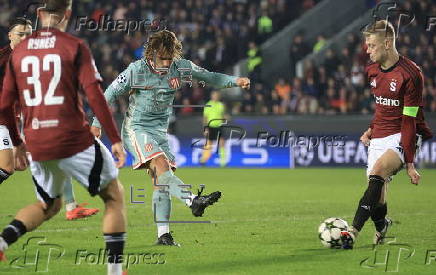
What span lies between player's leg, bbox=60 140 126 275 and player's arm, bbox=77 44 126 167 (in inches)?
8.3

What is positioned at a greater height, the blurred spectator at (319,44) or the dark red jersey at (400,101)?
the blurred spectator at (319,44)

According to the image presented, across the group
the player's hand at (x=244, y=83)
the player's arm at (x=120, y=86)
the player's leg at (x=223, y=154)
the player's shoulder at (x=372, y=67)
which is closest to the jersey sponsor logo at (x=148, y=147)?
the player's arm at (x=120, y=86)

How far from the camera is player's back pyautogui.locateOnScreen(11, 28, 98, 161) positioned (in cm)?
637

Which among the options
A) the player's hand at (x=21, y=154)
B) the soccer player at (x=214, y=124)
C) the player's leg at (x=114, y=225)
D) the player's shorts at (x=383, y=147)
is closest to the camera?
the player's leg at (x=114, y=225)

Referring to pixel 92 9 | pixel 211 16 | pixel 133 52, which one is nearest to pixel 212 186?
pixel 133 52

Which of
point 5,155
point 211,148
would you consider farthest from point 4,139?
point 211,148

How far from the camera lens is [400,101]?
891 centimetres

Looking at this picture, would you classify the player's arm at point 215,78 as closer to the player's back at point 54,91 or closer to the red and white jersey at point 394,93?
the red and white jersey at point 394,93

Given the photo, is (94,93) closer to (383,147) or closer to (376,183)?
(376,183)

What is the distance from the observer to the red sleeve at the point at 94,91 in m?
6.32

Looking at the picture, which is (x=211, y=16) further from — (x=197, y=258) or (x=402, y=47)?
(x=197, y=258)

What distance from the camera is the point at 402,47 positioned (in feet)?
80.5

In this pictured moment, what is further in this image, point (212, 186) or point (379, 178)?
point (212, 186)

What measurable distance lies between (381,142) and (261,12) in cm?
2096
